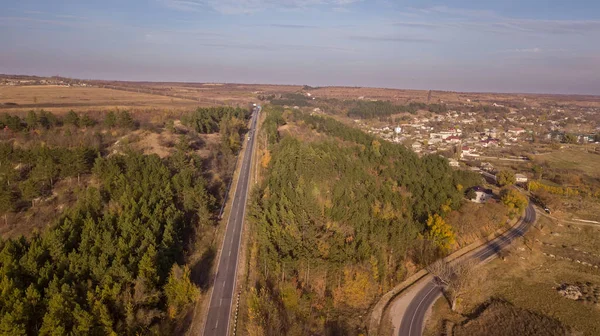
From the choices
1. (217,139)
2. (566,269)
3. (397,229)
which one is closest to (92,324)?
(397,229)

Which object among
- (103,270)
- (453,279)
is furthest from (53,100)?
(453,279)

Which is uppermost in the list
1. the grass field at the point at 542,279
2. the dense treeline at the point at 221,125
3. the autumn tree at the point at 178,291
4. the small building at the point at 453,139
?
the dense treeline at the point at 221,125

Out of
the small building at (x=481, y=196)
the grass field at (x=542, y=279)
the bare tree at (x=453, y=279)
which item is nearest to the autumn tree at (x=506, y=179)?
the small building at (x=481, y=196)

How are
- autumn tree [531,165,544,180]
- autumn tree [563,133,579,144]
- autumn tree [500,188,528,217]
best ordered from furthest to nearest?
autumn tree [563,133,579,144] → autumn tree [531,165,544,180] → autumn tree [500,188,528,217]

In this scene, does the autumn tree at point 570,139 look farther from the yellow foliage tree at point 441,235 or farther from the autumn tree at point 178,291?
the autumn tree at point 178,291

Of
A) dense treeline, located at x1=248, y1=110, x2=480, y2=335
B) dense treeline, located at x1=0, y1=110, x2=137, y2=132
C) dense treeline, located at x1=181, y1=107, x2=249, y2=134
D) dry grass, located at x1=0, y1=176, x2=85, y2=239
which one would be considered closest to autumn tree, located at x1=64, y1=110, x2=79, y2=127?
dense treeline, located at x1=0, y1=110, x2=137, y2=132

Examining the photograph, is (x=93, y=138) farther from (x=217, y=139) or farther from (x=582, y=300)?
(x=582, y=300)

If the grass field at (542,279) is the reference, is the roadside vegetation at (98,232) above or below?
above

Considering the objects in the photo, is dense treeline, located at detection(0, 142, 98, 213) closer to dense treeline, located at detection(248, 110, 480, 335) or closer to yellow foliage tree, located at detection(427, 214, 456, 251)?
dense treeline, located at detection(248, 110, 480, 335)
